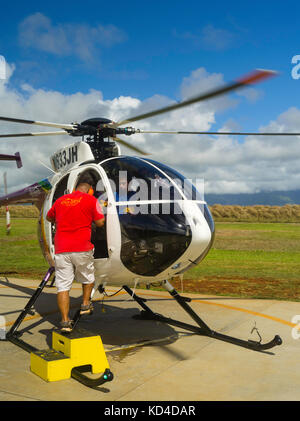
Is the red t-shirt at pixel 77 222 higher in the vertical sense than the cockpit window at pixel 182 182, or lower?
lower

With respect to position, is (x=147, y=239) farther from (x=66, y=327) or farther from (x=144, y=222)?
(x=66, y=327)

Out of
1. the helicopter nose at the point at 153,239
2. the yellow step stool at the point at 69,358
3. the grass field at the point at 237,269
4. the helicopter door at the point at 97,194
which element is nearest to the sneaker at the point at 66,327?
the yellow step stool at the point at 69,358

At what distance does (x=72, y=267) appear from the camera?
555 cm

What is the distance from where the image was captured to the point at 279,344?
5742mm

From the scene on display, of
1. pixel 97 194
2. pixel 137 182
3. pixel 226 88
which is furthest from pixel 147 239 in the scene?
pixel 226 88

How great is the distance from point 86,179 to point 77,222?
95cm

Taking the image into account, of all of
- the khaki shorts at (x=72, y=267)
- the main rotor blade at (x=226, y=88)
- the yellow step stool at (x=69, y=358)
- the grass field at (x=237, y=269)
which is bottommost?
the grass field at (x=237, y=269)

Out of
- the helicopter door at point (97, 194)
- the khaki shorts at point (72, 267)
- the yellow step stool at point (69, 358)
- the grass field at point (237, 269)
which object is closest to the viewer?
the yellow step stool at point (69, 358)

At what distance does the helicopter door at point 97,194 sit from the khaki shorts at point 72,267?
0.14 m

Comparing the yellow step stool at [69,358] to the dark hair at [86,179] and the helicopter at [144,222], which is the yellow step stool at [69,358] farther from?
the dark hair at [86,179]

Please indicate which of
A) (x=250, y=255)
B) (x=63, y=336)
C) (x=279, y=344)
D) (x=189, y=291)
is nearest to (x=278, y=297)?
(x=189, y=291)

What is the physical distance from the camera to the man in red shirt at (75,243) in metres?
5.39
